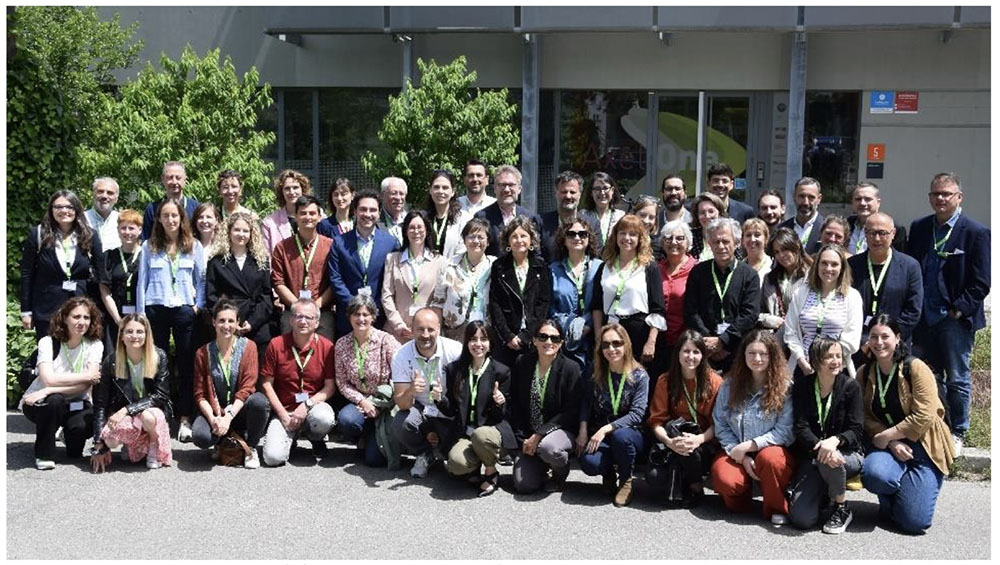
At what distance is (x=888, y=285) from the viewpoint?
23.3 feet

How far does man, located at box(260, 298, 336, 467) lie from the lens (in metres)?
7.54

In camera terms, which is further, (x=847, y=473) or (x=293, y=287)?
(x=293, y=287)

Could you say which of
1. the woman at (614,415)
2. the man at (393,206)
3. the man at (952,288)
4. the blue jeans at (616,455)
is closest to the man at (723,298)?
the woman at (614,415)

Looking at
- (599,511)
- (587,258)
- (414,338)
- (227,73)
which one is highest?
(227,73)

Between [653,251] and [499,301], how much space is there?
1346mm

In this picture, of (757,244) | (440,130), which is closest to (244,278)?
(757,244)

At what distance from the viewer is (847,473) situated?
621 centimetres

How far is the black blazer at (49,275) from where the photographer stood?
319 inches

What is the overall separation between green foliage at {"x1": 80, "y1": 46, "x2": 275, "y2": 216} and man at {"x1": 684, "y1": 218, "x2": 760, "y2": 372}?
6.72 m

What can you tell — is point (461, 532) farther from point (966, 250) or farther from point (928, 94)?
point (928, 94)

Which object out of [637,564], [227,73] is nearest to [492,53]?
[227,73]

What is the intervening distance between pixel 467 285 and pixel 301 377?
1.44 meters

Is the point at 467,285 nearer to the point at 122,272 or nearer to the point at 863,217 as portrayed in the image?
the point at 122,272

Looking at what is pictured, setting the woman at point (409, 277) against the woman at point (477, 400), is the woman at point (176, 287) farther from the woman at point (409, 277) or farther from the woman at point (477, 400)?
the woman at point (477, 400)
